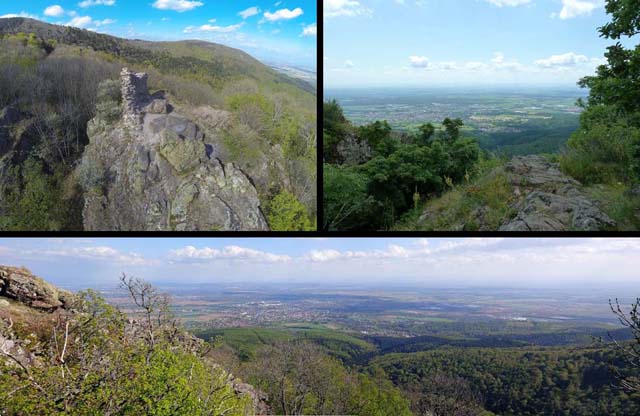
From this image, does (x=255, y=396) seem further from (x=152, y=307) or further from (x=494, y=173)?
(x=494, y=173)

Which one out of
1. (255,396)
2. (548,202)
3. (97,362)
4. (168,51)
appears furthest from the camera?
(255,396)

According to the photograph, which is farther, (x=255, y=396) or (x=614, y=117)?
(x=255, y=396)

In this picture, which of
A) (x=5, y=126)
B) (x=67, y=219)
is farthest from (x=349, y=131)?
(x=5, y=126)

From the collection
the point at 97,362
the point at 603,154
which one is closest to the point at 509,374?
the point at 603,154

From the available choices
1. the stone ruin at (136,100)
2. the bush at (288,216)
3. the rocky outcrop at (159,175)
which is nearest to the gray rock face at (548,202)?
the bush at (288,216)

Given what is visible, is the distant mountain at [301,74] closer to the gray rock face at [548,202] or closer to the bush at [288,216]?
the bush at [288,216]

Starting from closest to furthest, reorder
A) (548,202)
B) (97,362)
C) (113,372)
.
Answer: (113,372)
(97,362)
(548,202)

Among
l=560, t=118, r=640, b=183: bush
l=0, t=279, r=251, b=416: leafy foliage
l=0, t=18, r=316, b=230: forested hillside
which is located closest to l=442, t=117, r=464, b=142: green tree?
l=560, t=118, r=640, b=183: bush

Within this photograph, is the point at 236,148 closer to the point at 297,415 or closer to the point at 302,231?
the point at 302,231
